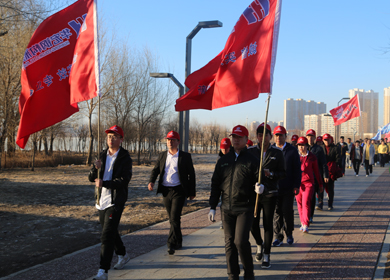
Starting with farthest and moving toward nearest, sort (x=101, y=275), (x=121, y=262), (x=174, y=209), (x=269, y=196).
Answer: (x=174, y=209), (x=269, y=196), (x=121, y=262), (x=101, y=275)

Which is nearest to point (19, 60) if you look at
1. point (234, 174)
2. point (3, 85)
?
point (3, 85)

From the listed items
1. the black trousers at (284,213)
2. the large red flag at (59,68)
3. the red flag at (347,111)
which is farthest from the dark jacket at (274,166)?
the red flag at (347,111)

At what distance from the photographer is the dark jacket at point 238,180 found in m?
4.45

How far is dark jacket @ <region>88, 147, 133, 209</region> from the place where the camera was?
484 centimetres

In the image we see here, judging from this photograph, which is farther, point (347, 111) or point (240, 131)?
point (347, 111)

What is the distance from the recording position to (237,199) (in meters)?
4.45

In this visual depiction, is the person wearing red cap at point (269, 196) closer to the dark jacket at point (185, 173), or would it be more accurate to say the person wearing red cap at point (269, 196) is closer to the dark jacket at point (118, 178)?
the dark jacket at point (185, 173)

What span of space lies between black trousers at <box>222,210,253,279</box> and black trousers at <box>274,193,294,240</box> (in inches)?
82.1

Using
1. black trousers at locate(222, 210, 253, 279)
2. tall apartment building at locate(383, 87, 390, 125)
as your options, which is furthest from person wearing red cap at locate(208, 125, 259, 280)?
tall apartment building at locate(383, 87, 390, 125)

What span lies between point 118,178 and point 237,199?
1634mm

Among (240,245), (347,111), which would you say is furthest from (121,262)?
(347,111)

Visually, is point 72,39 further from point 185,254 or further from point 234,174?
point 185,254

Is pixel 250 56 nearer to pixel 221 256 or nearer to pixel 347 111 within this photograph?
pixel 221 256

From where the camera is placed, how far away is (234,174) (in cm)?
455
